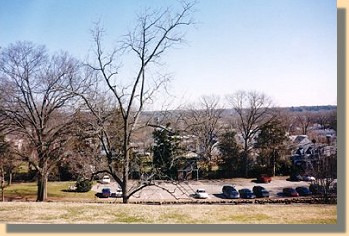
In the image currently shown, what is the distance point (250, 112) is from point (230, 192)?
2.94ft

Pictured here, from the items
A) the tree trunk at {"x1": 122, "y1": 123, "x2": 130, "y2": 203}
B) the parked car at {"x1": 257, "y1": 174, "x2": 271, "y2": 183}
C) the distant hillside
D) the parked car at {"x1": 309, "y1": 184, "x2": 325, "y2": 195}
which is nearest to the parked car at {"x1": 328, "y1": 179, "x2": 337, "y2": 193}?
the parked car at {"x1": 309, "y1": 184, "x2": 325, "y2": 195}

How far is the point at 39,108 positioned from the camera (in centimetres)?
438

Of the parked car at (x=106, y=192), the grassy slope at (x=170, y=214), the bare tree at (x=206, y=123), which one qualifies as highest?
the bare tree at (x=206, y=123)

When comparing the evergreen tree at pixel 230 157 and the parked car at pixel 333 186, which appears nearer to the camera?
the parked car at pixel 333 186

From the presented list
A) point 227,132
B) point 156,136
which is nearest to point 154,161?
point 156,136

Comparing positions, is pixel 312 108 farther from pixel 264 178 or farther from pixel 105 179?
pixel 105 179

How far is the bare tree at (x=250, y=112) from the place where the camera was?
12.4ft

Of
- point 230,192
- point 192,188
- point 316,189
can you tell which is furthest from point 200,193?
point 316,189

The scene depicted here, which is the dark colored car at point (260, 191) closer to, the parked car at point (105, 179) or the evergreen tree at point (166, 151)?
the evergreen tree at point (166, 151)

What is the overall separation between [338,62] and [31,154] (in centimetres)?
354

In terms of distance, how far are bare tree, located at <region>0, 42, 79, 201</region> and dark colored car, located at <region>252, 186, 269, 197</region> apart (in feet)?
7.62

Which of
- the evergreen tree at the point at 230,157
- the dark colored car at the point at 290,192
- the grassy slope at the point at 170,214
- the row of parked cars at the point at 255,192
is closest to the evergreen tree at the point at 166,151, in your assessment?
the grassy slope at the point at 170,214

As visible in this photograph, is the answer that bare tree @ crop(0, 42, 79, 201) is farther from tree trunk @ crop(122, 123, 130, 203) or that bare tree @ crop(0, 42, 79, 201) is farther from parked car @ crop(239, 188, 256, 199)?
parked car @ crop(239, 188, 256, 199)

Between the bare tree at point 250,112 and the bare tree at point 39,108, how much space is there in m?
1.94
